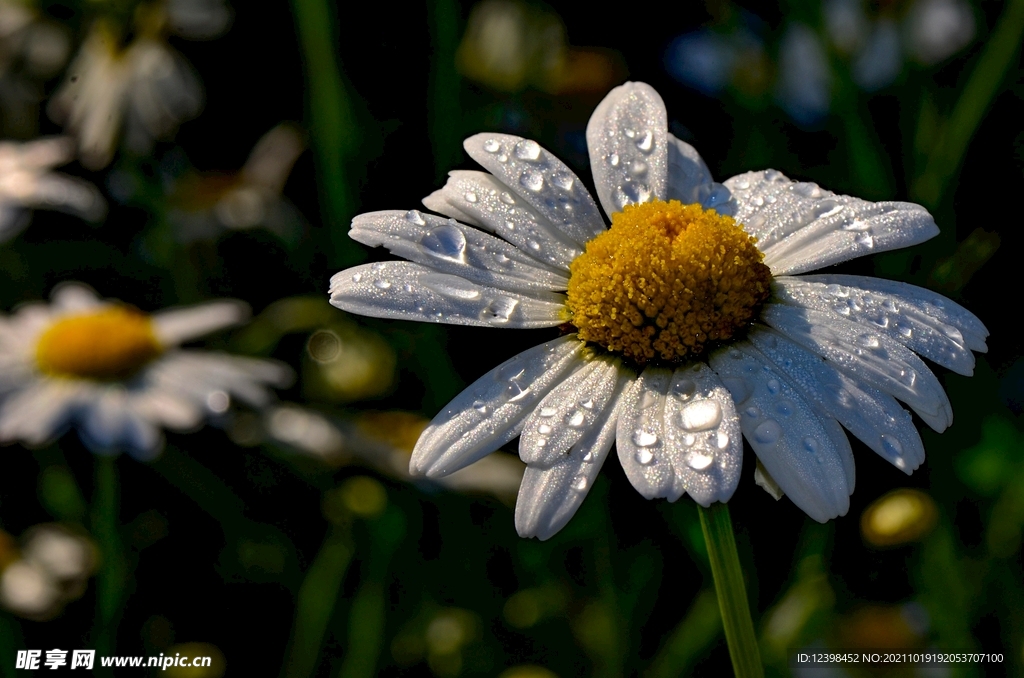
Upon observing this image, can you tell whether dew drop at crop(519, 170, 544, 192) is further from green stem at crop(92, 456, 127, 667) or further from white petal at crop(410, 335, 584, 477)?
green stem at crop(92, 456, 127, 667)

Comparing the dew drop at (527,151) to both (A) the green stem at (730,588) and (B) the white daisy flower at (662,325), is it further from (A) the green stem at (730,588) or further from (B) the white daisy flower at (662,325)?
(A) the green stem at (730,588)

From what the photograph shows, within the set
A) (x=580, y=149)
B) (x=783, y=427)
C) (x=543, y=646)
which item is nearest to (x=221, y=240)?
(x=580, y=149)

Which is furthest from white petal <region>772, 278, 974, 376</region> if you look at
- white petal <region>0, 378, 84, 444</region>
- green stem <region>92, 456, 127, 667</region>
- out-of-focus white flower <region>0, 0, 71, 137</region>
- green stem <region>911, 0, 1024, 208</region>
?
out-of-focus white flower <region>0, 0, 71, 137</region>


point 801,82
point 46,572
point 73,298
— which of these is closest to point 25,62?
point 73,298

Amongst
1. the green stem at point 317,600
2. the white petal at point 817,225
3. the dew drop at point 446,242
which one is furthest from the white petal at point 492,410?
the green stem at point 317,600

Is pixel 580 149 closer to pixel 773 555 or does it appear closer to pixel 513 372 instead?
pixel 773 555

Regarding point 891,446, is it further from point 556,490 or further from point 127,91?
point 127,91
